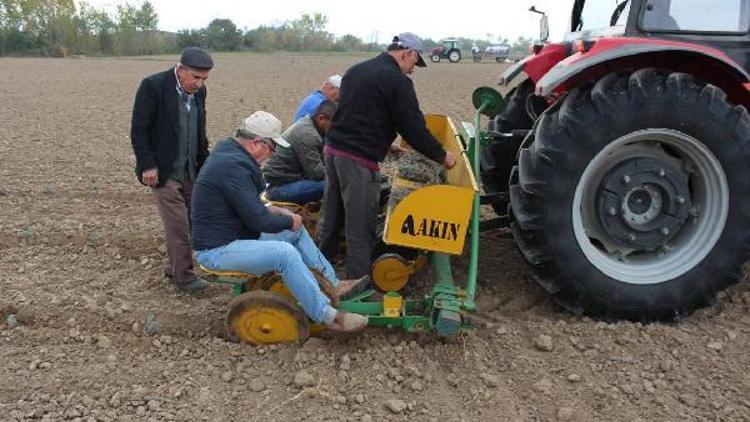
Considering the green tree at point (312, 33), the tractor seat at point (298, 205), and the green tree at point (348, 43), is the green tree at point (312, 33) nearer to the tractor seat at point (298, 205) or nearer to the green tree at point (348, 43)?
the green tree at point (348, 43)

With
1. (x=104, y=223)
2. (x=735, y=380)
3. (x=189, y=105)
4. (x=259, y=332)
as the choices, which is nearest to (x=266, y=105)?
Answer: (x=104, y=223)

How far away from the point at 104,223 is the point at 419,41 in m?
3.17

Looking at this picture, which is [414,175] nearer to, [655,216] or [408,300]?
[408,300]

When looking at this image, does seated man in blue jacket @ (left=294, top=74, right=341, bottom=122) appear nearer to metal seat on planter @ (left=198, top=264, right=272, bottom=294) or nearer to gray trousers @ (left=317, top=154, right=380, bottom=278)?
gray trousers @ (left=317, top=154, right=380, bottom=278)

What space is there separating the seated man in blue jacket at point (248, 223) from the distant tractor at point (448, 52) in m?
43.3

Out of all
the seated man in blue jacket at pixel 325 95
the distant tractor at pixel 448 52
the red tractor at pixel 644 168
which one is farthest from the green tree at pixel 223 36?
the red tractor at pixel 644 168

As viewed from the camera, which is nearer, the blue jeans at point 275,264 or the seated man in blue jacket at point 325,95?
the blue jeans at point 275,264

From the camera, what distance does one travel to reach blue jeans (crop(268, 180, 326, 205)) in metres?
5.20

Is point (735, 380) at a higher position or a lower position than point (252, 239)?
lower

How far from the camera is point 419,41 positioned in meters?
4.27

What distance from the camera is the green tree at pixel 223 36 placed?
66062mm

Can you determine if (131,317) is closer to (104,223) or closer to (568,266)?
(104,223)

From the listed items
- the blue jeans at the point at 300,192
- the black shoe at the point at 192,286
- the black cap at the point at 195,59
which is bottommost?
the black shoe at the point at 192,286

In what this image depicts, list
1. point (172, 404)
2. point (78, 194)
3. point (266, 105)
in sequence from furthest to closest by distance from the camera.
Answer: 1. point (266, 105)
2. point (78, 194)
3. point (172, 404)
